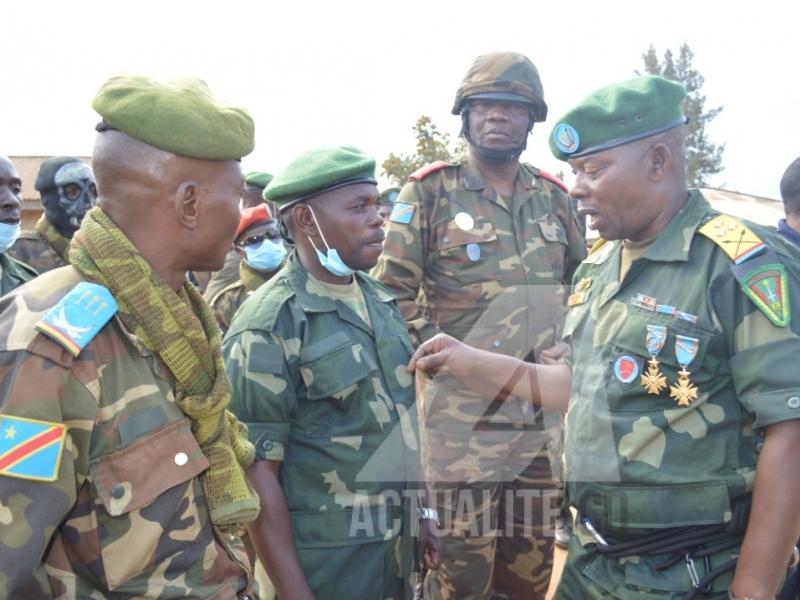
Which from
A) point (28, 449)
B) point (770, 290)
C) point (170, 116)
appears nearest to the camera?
point (28, 449)

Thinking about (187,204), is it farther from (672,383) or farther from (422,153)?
(422,153)

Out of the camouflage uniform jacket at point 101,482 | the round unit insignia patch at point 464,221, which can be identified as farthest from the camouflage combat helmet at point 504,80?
the camouflage uniform jacket at point 101,482

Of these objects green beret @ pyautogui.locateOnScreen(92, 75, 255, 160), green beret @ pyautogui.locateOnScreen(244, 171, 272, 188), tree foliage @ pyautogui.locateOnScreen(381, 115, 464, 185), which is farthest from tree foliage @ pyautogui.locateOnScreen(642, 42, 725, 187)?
green beret @ pyautogui.locateOnScreen(92, 75, 255, 160)

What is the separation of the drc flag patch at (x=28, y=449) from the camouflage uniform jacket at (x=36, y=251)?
352 cm

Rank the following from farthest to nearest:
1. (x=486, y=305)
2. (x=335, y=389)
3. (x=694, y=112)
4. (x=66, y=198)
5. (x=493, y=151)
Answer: (x=694, y=112)
(x=66, y=198)
(x=493, y=151)
(x=486, y=305)
(x=335, y=389)

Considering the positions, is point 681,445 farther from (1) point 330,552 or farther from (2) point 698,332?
(1) point 330,552

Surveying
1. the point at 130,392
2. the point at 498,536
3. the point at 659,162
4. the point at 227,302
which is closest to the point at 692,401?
the point at 659,162

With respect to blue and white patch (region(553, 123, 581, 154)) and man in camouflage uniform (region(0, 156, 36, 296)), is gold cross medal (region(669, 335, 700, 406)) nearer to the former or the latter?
blue and white patch (region(553, 123, 581, 154))

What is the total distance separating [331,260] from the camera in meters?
2.80

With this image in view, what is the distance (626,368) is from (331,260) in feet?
3.84

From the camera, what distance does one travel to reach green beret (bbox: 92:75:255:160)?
1661 mm

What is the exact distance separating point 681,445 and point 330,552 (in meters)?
1.26

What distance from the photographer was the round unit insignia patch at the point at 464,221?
4.18 m

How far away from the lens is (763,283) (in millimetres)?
2162
